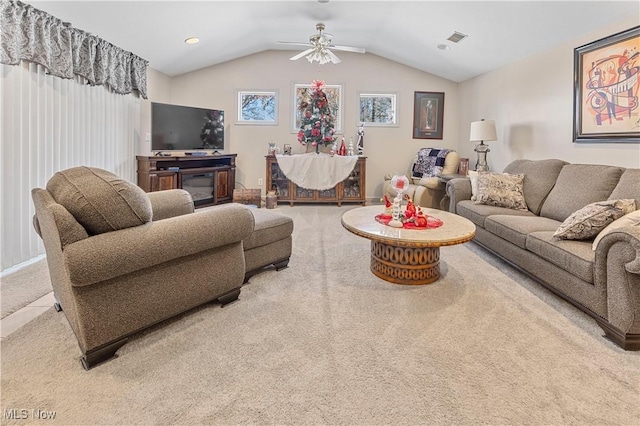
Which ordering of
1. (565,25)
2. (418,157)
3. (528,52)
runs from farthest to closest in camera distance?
1. (418,157)
2. (528,52)
3. (565,25)

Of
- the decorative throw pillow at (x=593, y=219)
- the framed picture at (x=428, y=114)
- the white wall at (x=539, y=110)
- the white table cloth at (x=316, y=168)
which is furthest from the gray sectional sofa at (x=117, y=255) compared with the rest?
the framed picture at (x=428, y=114)

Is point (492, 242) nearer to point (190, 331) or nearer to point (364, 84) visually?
point (190, 331)

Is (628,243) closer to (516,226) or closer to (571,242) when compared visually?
(571,242)

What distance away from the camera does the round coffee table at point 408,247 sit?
2.52 meters

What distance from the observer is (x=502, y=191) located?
3781 millimetres

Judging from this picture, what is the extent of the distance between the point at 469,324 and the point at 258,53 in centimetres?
568

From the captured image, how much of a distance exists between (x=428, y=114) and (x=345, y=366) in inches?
223

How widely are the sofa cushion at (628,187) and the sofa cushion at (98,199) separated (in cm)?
324

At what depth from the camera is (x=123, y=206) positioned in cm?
179

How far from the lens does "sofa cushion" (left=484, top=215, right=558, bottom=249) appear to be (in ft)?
9.40

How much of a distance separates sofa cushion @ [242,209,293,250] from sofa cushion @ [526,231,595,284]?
73.5 inches

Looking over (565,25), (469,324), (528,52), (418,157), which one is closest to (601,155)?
(565,25)

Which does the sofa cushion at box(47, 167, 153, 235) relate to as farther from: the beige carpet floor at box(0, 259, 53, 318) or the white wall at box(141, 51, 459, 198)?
the white wall at box(141, 51, 459, 198)

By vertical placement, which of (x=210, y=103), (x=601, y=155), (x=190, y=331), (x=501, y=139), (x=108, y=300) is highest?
(x=210, y=103)
